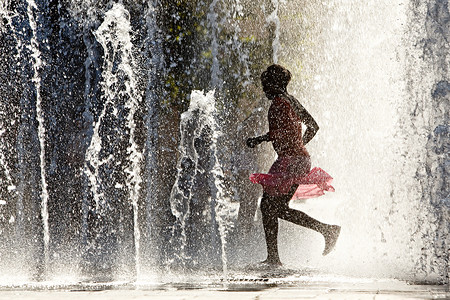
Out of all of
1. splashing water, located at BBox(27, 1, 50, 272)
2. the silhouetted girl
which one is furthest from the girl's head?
splashing water, located at BBox(27, 1, 50, 272)

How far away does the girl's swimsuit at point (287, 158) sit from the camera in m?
6.30

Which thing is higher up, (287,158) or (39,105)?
(39,105)

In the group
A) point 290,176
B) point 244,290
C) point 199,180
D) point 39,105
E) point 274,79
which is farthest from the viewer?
point 39,105

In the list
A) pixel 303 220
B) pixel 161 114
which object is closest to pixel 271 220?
pixel 303 220

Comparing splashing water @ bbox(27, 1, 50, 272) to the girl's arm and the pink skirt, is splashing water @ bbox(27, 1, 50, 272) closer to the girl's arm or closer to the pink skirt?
the pink skirt

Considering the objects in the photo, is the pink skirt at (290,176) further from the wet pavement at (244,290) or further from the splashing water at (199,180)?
the splashing water at (199,180)

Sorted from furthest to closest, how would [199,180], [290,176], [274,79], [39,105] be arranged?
[39,105]
[199,180]
[274,79]
[290,176]

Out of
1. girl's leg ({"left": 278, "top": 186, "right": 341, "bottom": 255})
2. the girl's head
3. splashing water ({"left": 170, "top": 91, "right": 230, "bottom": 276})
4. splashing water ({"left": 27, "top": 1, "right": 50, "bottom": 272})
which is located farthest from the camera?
splashing water ({"left": 27, "top": 1, "right": 50, "bottom": 272})

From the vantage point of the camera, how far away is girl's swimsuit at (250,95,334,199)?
6.30 m

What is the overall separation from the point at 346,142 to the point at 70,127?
505cm

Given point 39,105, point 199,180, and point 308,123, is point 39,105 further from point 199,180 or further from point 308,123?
point 308,123

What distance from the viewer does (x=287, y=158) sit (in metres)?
6.36

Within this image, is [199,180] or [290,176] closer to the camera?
[290,176]

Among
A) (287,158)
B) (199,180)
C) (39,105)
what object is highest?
(39,105)
